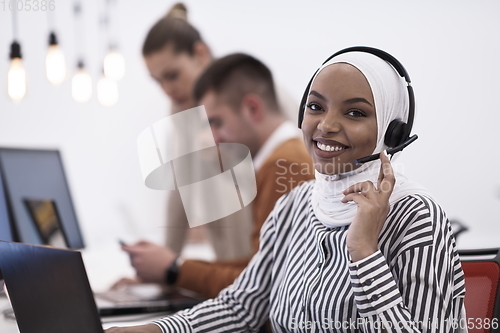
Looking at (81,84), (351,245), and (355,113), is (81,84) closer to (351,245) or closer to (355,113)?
(355,113)

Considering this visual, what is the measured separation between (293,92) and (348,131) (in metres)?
1.80

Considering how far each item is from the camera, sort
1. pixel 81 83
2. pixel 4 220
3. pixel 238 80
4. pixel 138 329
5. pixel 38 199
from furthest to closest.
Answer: pixel 81 83 → pixel 238 80 → pixel 38 199 → pixel 4 220 → pixel 138 329


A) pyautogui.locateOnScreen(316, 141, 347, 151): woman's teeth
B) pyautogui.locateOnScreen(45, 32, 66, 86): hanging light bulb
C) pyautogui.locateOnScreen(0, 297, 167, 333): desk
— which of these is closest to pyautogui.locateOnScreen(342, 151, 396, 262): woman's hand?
pyautogui.locateOnScreen(316, 141, 347, 151): woman's teeth

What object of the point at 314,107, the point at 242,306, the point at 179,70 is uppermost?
the point at 179,70

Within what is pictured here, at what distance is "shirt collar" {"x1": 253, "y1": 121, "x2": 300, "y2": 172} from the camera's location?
1.94m

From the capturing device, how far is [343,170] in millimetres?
1045

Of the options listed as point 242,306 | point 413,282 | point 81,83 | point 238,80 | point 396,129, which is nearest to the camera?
point 413,282

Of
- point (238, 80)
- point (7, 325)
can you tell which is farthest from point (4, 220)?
point (238, 80)

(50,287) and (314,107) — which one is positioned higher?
(314,107)

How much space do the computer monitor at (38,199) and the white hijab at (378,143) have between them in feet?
3.61

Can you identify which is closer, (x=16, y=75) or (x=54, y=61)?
(x=16, y=75)

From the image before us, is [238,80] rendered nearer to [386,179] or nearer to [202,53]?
[202,53]

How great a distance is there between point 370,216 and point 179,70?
1.92 m

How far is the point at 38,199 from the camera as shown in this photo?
1.89 metres
